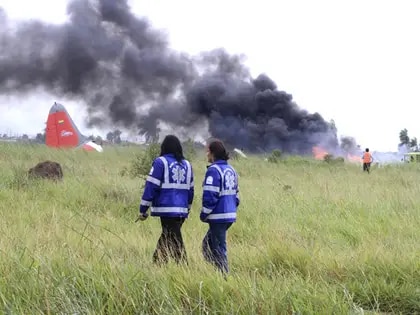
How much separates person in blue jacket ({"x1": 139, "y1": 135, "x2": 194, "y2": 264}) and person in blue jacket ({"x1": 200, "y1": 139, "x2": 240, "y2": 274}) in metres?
0.28

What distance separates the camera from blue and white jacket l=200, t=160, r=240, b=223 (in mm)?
4754

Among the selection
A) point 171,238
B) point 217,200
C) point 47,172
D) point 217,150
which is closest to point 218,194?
point 217,200

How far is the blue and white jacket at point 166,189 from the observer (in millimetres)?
4820

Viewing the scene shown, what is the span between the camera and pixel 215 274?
11.9 feet

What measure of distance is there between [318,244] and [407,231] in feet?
4.99

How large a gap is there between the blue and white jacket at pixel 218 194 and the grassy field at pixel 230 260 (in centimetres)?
45

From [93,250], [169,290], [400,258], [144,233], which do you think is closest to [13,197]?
[144,233]

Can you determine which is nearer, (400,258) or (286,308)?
(286,308)

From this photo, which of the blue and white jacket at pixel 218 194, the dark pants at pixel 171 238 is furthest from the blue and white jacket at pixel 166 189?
the blue and white jacket at pixel 218 194

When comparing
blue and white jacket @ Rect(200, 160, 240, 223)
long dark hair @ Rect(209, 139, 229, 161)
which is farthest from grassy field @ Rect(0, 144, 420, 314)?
long dark hair @ Rect(209, 139, 229, 161)

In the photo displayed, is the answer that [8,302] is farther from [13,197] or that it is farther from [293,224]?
[13,197]

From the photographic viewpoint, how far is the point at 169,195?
4883mm

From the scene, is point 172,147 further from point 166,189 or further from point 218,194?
point 218,194

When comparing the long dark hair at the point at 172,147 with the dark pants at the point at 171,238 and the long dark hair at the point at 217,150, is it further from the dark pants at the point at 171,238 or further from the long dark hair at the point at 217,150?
the dark pants at the point at 171,238
